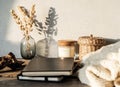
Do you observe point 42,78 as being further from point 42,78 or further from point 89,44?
point 89,44

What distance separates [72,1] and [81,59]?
0.24 metres

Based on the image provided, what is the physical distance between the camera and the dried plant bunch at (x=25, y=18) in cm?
117

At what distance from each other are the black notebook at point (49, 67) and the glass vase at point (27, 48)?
0.11 meters

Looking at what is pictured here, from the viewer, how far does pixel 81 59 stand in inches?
43.5

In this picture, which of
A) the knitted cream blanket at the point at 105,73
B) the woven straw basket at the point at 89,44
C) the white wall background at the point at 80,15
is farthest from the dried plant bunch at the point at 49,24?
the knitted cream blanket at the point at 105,73

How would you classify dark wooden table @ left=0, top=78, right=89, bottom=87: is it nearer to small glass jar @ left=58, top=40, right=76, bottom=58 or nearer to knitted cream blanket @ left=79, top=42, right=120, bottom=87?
knitted cream blanket @ left=79, top=42, right=120, bottom=87

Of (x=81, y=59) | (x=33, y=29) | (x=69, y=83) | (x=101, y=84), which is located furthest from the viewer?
(x=33, y=29)

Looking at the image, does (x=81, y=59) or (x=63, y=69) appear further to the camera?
(x=81, y=59)

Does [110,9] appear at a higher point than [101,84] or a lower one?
higher

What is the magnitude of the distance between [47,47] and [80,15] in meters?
0.19

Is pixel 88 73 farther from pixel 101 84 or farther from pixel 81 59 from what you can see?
pixel 81 59

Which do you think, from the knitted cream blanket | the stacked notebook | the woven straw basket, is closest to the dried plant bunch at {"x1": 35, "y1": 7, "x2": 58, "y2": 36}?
the woven straw basket

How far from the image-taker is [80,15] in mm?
1190

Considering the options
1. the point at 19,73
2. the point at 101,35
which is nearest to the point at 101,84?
the point at 19,73
